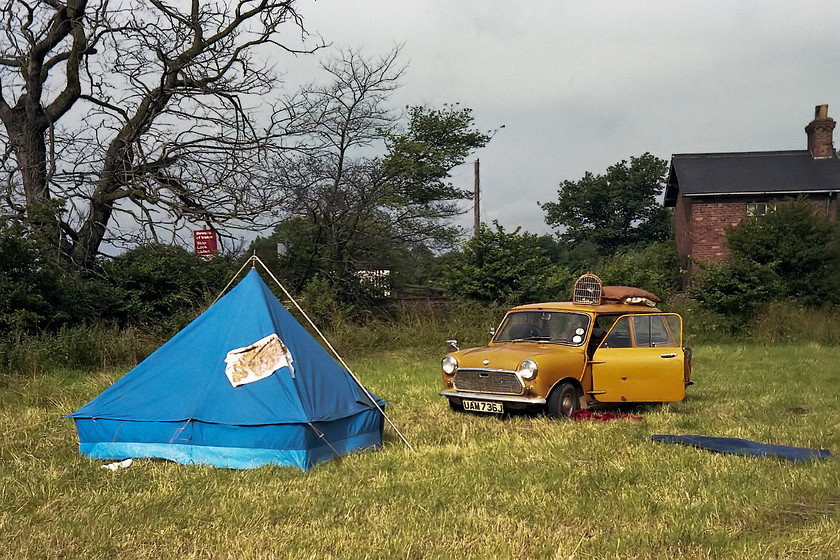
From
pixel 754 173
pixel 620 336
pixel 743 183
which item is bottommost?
pixel 620 336

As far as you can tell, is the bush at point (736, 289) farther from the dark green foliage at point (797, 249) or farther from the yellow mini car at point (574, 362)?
the yellow mini car at point (574, 362)

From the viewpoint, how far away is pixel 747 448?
7.50m

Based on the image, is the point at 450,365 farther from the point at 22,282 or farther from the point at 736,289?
the point at 736,289

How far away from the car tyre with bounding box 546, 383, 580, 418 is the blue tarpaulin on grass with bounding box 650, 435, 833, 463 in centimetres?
152

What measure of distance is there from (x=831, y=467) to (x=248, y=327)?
18.5ft

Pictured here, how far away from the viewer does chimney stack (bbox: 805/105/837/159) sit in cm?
3847

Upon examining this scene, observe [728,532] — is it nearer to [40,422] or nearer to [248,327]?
[248,327]

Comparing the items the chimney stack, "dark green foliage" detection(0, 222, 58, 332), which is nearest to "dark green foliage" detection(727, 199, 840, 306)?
the chimney stack

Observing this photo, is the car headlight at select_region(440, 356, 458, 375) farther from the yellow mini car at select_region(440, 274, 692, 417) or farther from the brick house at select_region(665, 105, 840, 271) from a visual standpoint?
the brick house at select_region(665, 105, 840, 271)

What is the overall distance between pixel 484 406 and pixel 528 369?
0.78m

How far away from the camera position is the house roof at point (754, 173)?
3653cm

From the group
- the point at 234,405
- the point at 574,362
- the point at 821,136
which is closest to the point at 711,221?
the point at 821,136

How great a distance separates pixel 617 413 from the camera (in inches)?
394

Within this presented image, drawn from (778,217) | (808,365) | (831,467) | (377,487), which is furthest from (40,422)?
(778,217)
